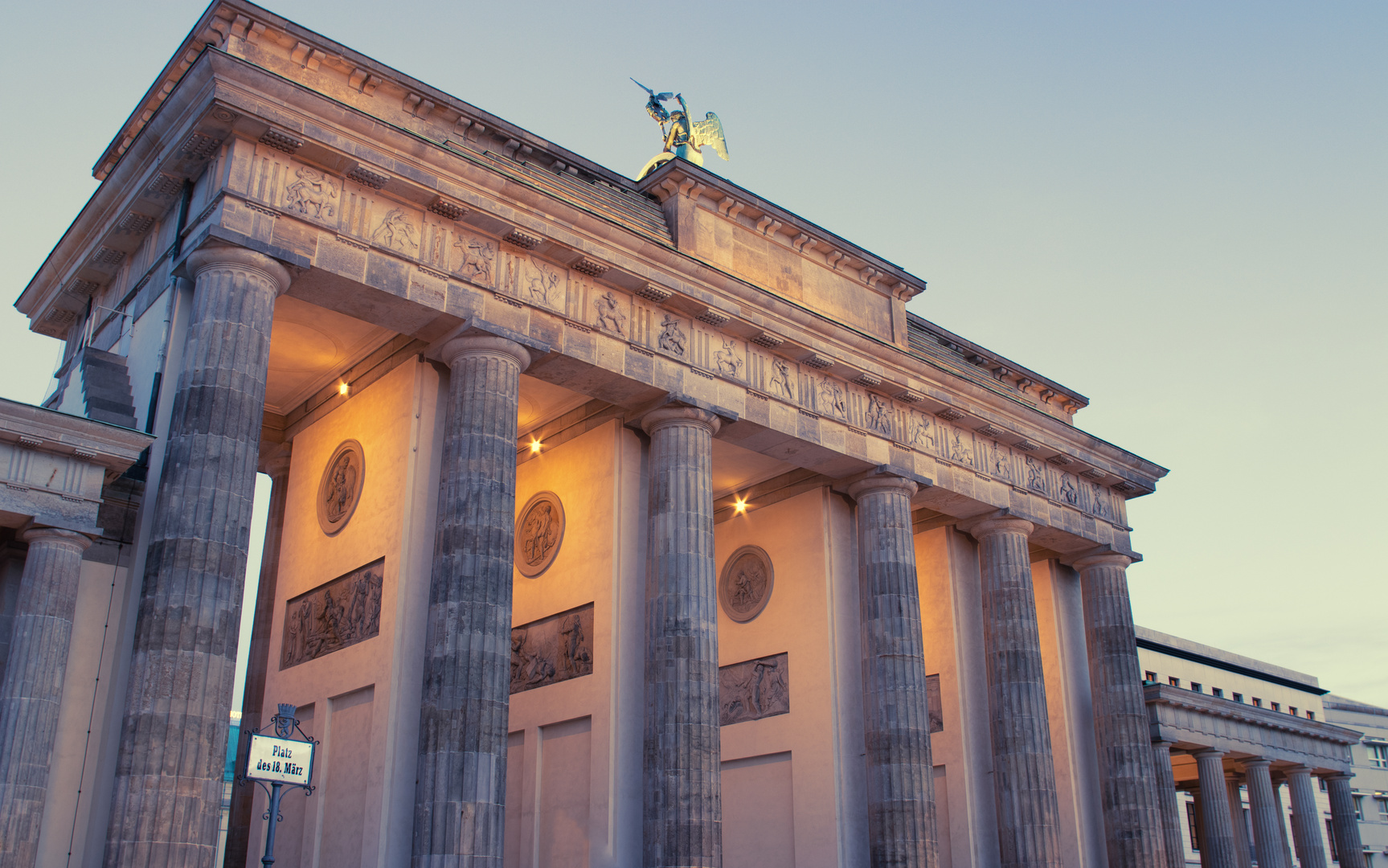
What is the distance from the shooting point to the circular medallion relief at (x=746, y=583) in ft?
90.4

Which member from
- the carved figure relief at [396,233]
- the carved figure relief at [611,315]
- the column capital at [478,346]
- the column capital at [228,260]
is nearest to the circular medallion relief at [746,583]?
the carved figure relief at [611,315]

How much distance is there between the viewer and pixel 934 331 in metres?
29.5

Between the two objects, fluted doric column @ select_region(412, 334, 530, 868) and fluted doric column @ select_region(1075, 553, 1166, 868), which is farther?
fluted doric column @ select_region(1075, 553, 1166, 868)

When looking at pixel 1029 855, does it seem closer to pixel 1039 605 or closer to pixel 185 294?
pixel 1039 605

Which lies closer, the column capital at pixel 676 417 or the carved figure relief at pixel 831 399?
the column capital at pixel 676 417

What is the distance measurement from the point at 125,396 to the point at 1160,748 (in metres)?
27.0

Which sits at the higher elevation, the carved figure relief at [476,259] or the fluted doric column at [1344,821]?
the carved figure relief at [476,259]

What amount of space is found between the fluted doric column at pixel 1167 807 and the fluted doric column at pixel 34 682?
950 inches

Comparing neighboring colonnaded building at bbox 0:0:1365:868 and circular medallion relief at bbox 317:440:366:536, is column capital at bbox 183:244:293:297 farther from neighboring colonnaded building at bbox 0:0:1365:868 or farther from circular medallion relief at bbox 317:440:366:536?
circular medallion relief at bbox 317:440:366:536

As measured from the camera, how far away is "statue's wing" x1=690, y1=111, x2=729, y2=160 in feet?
90.4

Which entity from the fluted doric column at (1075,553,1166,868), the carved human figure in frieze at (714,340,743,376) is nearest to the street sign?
the carved human figure in frieze at (714,340,743,376)

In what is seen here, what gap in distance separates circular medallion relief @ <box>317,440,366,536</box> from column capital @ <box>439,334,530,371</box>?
305 centimetres

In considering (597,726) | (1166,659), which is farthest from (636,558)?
(1166,659)

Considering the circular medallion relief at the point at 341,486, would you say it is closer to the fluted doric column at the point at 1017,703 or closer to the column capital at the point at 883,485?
the column capital at the point at 883,485
